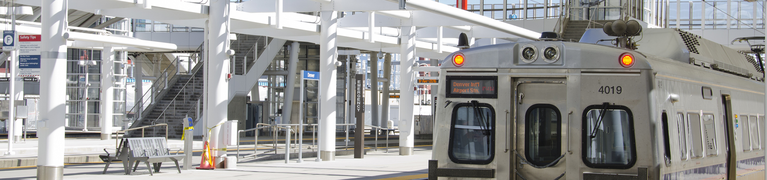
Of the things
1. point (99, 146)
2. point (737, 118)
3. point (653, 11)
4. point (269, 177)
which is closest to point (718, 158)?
point (737, 118)

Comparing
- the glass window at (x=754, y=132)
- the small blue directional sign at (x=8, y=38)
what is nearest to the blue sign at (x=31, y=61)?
the small blue directional sign at (x=8, y=38)

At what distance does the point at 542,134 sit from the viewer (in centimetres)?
686

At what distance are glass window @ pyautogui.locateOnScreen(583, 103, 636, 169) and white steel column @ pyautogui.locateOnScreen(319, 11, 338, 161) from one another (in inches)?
426

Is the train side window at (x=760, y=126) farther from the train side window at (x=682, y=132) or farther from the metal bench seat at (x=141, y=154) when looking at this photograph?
the metal bench seat at (x=141, y=154)

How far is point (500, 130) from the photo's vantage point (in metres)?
6.86

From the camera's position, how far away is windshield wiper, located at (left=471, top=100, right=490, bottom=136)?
6.93 meters

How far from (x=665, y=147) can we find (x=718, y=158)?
2096mm

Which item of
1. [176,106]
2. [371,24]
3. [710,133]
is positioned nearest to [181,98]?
[176,106]

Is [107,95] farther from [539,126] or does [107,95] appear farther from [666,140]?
[666,140]

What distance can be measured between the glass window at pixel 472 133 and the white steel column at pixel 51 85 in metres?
6.44

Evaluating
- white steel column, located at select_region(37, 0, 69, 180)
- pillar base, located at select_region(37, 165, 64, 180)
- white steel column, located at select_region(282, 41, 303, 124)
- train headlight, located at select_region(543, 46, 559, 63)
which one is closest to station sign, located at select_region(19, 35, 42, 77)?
white steel column, located at select_region(37, 0, 69, 180)

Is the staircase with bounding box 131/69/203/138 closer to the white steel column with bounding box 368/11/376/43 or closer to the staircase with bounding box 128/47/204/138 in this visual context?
the staircase with bounding box 128/47/204/138

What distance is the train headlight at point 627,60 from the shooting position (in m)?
6.60

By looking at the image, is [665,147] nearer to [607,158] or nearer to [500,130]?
[607,158]
